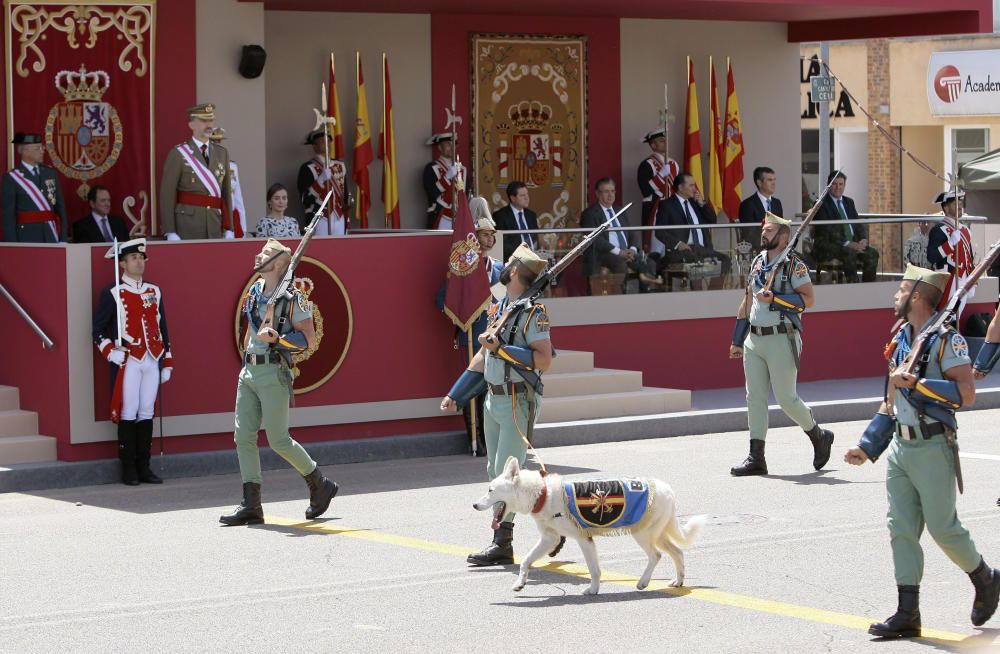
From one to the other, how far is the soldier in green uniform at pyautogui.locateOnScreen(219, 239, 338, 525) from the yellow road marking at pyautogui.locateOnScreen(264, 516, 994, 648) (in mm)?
427

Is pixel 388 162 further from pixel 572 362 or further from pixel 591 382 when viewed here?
pixel 591 382

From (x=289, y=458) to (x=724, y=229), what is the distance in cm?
780

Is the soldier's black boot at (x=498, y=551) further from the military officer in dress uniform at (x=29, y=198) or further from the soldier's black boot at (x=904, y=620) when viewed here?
the military officer in dress uniform at (x=29, y=198)

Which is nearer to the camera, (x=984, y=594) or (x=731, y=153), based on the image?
(x=984, y=594)

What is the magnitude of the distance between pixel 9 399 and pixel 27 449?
2.28ft

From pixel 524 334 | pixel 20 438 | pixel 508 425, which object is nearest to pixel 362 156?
pixel 20 438

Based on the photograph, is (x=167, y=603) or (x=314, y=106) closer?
(x=167, y=603)

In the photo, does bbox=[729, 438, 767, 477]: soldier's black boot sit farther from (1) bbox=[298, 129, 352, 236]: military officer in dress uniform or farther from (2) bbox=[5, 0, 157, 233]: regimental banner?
(2) bbox=[5, 0, 157, 233]: regimental banner

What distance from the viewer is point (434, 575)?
32.8 ft

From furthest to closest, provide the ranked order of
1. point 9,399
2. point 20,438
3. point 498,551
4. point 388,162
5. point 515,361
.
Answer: point 388,162 → point 9,399 → point 20,438 → point 515,361 → point 498,551

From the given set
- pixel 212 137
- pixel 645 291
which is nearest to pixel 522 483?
pixel 212 137

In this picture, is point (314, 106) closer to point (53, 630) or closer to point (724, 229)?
point (724, 229)

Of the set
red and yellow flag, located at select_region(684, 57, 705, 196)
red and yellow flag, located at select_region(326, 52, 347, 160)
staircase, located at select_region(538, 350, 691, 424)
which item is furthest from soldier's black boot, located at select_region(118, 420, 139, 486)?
red and yellow flag, located at select_region(684, 57, 705, 196)

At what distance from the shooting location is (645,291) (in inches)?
719
